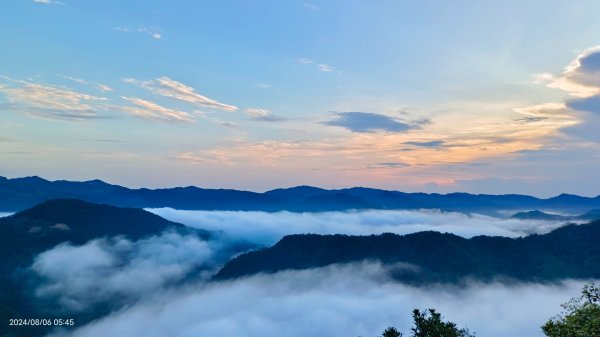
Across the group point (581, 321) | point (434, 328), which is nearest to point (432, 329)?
point (434, 328)

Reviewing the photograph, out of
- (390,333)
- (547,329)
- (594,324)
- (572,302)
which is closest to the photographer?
(594,324)

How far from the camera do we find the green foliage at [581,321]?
3231 cm

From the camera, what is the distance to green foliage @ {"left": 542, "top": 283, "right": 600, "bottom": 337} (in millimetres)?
A: 32312

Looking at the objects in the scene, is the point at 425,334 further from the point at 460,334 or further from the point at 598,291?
the point at 598,291

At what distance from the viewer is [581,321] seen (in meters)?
35.8

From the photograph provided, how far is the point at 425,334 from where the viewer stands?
4941 centimetres

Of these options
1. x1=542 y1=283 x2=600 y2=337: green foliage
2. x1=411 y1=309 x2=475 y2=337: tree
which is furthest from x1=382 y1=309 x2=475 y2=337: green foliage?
x1=542 y1=283 x2=600 y2=337: green foliage

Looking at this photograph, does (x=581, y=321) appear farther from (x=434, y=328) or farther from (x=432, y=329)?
(x=432, y=329)

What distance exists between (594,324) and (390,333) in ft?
75.6

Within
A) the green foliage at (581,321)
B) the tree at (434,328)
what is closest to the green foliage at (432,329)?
the tree at (434,328)

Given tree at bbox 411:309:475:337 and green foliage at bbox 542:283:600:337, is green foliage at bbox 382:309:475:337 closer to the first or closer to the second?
tree at bbox 411:309:475:337

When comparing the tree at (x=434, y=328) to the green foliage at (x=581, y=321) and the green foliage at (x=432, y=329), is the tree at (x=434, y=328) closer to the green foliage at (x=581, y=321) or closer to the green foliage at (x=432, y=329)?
the green foliage at (x=432, y=329)

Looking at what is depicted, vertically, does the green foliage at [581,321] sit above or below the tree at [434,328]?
above

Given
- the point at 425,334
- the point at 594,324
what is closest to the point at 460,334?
the point at 425,334
